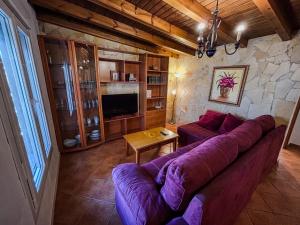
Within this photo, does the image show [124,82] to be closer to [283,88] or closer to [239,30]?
[239,30]

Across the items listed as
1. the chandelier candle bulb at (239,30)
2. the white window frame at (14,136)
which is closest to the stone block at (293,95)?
the chandelier candle bulb at (239,30)

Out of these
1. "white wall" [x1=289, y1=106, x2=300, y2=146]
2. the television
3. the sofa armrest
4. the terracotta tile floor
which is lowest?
the terracotta tile floor

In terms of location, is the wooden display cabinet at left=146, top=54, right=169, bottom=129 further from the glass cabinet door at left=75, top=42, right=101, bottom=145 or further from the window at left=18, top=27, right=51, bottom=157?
the window at left=18, top=27, right=51, bottom=157

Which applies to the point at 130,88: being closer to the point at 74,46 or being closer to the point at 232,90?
the point at 74,46

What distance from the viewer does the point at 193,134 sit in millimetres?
2730

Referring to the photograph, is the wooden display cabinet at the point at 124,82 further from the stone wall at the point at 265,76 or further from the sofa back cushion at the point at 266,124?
the sofa back cushion at the point at 266,124

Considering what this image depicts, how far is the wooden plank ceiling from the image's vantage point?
6.05 feet

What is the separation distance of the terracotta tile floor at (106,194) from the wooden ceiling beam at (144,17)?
7.92ft

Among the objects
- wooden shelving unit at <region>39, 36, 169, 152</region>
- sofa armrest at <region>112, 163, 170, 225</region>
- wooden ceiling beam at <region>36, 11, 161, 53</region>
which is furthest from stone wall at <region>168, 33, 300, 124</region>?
sofa armrest at <region>112, 163, 170, 225</region>

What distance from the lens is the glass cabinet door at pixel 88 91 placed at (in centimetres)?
269

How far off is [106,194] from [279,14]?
3.38m

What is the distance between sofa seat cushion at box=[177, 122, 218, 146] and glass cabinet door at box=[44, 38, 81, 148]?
7.23 feet

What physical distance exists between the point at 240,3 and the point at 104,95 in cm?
281

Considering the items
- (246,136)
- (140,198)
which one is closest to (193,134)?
(246,136)
